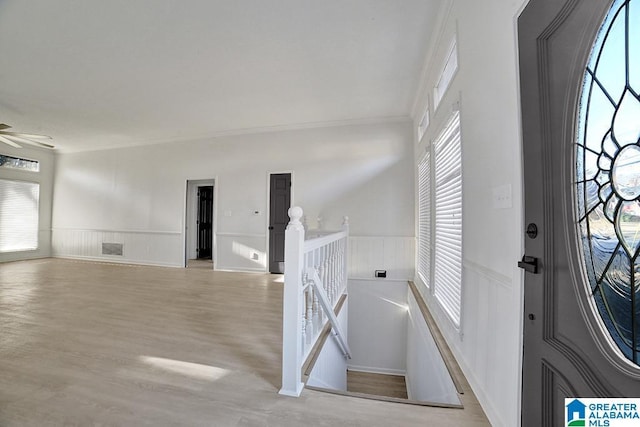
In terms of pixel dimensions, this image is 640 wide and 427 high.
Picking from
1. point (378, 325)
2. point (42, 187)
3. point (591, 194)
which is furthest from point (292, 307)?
point (42, 187)

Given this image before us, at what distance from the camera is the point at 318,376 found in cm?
217

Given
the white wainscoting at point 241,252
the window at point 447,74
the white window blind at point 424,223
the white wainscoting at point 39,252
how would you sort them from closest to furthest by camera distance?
1. the window at point 447,74
2. the white window blind at point 424,223
3. the white wainscoting at point 241,252
4. the white wainscoting at point 39,252

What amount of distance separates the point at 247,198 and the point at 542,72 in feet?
16.1

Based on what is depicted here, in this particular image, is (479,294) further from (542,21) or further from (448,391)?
(542,21)

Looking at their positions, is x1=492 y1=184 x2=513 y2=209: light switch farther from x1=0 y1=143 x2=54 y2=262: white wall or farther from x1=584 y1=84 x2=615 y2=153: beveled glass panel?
x1=0 y1=143 x2=54 y2=262: white wall

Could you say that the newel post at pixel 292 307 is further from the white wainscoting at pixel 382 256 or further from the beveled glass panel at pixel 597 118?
the white wainscoting at pixel 382 256

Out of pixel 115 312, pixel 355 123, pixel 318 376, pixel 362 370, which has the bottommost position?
pixel 362 370

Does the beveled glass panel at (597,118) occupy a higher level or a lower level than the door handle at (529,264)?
higher

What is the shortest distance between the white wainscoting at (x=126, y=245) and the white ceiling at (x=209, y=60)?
2.56 meters

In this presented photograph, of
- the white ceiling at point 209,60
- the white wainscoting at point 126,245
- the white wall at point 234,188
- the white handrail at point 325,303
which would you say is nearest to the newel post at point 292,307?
the white handrail at point 325,303

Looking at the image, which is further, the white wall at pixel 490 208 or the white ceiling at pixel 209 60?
the white ceiling at pixel 209 60

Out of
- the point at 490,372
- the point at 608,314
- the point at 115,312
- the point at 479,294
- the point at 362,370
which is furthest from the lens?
the point at 362,370

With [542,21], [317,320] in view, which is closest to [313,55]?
[542,21]

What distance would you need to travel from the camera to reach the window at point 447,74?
2.21 meters
